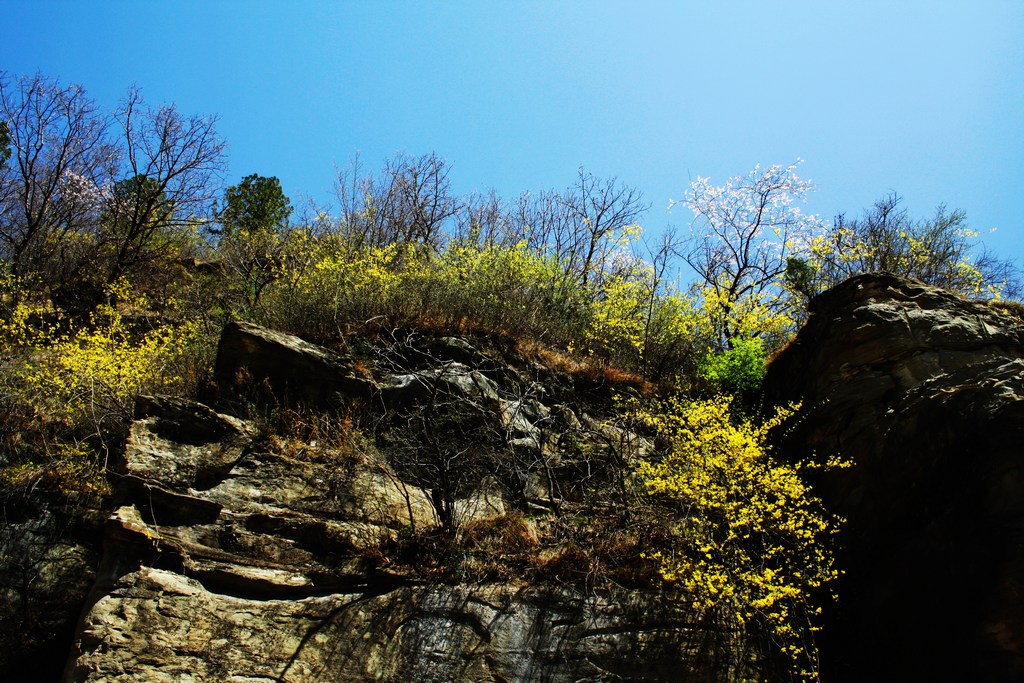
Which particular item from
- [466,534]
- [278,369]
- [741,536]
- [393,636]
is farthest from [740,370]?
[278,369]

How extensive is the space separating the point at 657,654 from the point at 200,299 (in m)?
14.9

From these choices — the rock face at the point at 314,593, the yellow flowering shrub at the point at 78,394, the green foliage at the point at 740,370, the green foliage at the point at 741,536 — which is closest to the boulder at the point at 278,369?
the rock face at the point at 314,593

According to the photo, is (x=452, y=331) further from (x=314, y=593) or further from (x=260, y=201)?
(x=260, y=201)

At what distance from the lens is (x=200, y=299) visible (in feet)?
57.4

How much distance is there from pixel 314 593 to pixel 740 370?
907 cm

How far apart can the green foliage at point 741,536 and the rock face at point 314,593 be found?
58cm

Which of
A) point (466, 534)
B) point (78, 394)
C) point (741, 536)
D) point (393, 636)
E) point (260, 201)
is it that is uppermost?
point (260, 201)

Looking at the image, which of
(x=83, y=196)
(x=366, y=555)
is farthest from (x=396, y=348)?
(x=83, y=196)

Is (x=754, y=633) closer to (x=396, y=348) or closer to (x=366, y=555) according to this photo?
(x=366, y=555)

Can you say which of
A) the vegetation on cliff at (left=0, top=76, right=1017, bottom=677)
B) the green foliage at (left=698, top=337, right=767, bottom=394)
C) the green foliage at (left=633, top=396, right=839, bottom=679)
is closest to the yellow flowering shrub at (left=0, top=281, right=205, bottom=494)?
the vegetation on cliff at (left=0, top=76, right=1017, bottom=677)

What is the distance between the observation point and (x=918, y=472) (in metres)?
8.47

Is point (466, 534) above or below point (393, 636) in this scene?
above

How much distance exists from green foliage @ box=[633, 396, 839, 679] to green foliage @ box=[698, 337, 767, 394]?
10.9ft

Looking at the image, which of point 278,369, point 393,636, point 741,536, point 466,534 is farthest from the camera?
point 278,369
